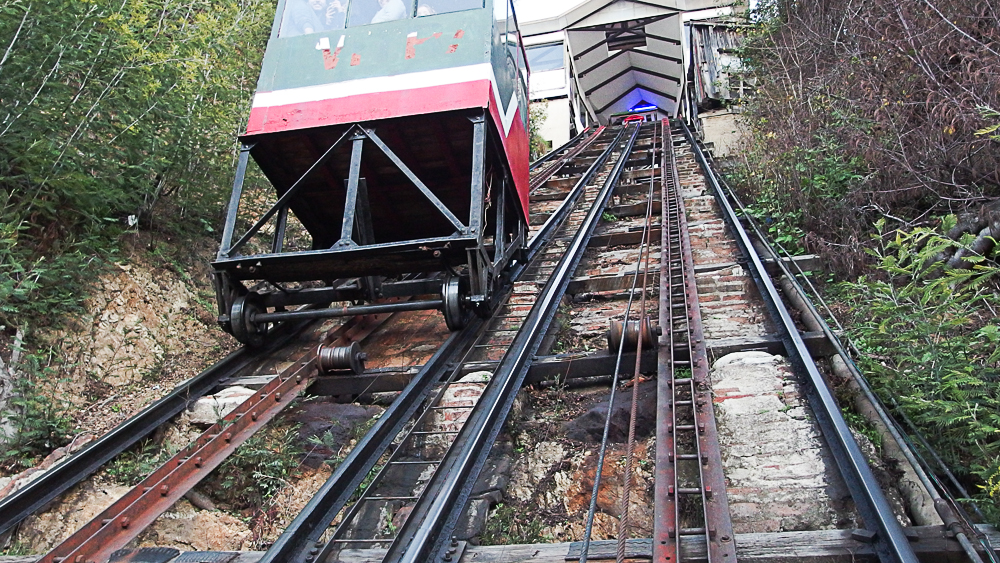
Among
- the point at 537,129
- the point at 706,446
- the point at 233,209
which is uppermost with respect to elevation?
the point at 537,129

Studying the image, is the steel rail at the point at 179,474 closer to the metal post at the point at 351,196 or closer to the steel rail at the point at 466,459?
the metal post at the point at 351,196

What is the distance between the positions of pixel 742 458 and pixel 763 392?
1.84 ft

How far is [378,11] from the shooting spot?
4926 mm

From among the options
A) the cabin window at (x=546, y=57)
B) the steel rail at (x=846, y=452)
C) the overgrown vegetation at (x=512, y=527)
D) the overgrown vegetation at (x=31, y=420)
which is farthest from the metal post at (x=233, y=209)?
the cabin window at (x=546, y=57)

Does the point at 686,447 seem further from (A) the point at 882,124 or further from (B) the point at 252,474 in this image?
(A) the point at 882,124

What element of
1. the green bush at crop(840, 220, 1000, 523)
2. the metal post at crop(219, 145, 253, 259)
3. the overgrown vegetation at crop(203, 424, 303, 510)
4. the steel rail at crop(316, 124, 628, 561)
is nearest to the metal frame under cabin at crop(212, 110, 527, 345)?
the metal post at crop(219, 145, 253, 259)

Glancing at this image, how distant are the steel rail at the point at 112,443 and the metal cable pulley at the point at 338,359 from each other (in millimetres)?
714

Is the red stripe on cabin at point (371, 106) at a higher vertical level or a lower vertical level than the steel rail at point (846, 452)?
higher

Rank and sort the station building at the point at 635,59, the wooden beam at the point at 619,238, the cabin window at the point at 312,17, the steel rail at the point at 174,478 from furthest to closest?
1. the station building at the point at 635,59
2. the wooden beam at the point at 619,238
3. the cabin window at the point at 312,17
4. the steel rail at the point at 174,478

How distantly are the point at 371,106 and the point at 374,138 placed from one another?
11.6 inches

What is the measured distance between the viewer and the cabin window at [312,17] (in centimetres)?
494

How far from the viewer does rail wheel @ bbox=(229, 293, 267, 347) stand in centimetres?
430

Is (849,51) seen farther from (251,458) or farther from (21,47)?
(21,47)

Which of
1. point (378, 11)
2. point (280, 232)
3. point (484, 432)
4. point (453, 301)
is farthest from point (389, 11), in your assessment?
point (484, 432)
